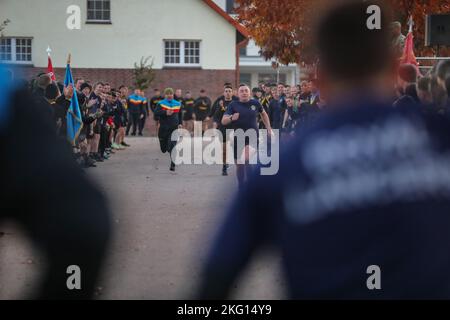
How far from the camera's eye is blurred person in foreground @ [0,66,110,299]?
2.90 m

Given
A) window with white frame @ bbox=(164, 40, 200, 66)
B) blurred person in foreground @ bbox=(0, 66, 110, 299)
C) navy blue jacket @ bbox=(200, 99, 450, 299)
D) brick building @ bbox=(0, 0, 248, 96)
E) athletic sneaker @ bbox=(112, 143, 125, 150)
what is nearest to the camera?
navy blue jacket @ bbox=(200, 99, 450, 299)

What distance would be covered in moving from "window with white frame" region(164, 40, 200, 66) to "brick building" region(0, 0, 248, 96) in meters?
0.05

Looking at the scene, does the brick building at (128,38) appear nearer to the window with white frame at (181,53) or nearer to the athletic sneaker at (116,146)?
the window with white frame at (181,53)

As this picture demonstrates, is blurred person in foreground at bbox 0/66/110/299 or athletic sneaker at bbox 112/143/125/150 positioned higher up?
blurred person in foreground at bbox 0/66/110/299

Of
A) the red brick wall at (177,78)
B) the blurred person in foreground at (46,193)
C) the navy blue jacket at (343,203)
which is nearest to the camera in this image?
the navy blue jacket at (343,203)

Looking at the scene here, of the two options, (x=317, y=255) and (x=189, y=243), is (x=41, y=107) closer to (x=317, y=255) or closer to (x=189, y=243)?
(x=317, y=255)

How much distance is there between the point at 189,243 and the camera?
9867mm

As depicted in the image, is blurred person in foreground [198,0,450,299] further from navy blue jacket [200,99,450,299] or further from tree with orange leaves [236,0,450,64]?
tree with orange leaves [236,0,450,64]

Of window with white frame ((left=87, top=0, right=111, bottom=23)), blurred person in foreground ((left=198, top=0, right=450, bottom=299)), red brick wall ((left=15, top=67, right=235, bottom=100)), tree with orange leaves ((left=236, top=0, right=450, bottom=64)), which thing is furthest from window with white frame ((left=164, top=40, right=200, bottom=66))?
blurred person in foreground ((left=198, top=0, right=450, bottom=299))

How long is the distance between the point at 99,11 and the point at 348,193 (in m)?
42.8

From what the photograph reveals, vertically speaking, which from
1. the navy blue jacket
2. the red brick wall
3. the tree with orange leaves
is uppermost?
the tree with orange leaves

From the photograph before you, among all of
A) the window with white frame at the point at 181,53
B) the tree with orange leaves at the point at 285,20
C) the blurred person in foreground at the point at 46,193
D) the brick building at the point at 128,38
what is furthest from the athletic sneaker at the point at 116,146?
the blurred person in foreground at the point at 46,193

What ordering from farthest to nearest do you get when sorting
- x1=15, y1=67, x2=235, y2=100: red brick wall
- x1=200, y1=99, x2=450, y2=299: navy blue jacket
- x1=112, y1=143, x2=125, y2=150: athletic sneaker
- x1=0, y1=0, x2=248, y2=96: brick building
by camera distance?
1. x1=15, y1=67, x2=235, y2=100: red brick wall
2. x1=0, y1=0, x2=248, y2=96: brick building
3. x1=112, y1=143, x2=125, y2=150: athletic sneaker
4. x1=200, y1=99, x2=450, y2=299: navy blue jacket

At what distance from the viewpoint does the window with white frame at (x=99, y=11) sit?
44312 mm
